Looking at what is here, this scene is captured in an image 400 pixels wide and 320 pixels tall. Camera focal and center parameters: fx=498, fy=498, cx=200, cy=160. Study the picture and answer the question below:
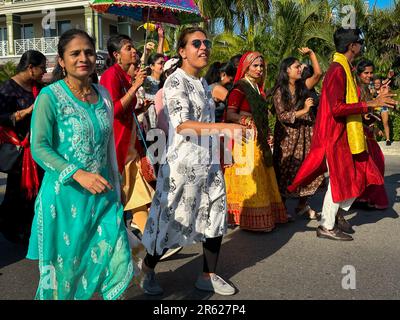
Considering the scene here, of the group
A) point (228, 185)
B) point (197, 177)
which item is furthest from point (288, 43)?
point (197, 177)

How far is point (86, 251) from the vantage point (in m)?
2.52

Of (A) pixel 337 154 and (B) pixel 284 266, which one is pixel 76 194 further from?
(A) pixel 337 154

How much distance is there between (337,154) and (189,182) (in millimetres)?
1888

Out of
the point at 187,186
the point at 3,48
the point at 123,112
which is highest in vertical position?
the point at 3,48

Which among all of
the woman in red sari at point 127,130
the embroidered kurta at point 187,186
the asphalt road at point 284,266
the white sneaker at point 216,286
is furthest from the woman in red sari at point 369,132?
the white sneaker at point 216,286

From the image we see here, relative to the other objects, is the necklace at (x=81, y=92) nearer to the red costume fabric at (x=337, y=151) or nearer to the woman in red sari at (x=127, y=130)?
the woman in red sari at (x=127, y=130)

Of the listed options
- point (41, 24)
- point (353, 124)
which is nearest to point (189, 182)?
point (353, 124)

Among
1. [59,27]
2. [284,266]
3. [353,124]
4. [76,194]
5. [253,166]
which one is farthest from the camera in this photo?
[59,27]

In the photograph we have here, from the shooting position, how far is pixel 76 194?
2.43 m

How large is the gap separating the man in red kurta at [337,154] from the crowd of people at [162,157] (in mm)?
10

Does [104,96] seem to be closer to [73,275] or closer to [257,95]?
[73,275]

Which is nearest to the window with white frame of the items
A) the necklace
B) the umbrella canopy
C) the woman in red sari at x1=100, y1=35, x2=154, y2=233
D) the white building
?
the white building

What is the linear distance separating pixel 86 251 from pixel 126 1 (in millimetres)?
2616

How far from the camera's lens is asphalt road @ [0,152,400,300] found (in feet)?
11.1
